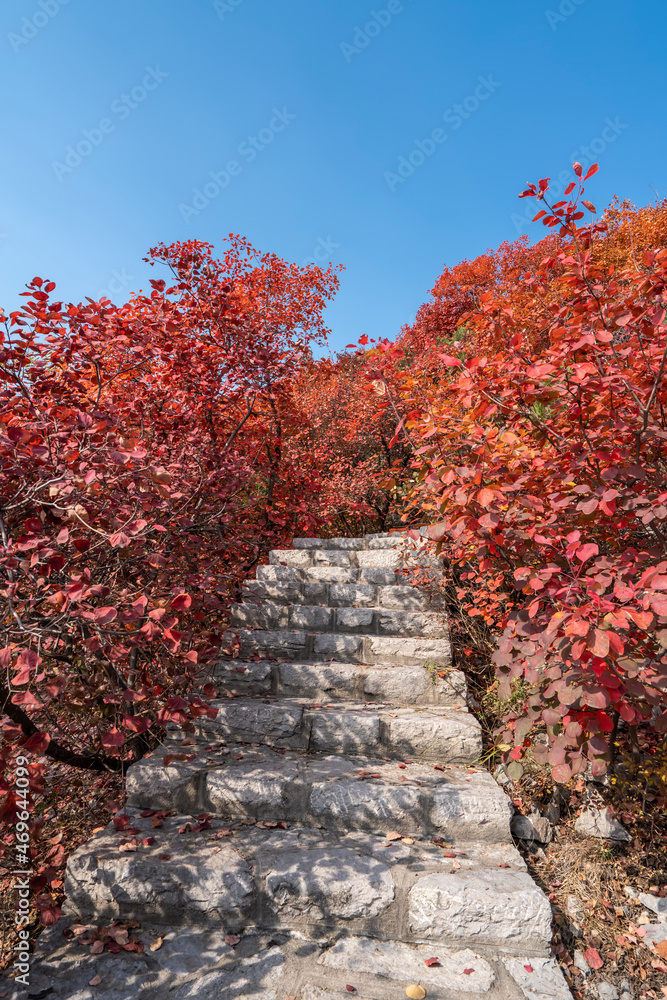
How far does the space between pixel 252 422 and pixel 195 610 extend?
3184 mm

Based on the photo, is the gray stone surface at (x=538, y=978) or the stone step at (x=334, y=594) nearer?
the gray stone surface at (x=538, y=978)

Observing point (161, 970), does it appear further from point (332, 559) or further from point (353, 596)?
point (332, 559)

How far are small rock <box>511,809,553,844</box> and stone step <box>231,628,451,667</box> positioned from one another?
3.86 ft

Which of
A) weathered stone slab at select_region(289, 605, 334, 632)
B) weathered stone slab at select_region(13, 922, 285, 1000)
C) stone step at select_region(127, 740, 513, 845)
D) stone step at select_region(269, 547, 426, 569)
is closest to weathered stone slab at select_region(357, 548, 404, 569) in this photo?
stone step at select_region(269, 547, 426, 569)

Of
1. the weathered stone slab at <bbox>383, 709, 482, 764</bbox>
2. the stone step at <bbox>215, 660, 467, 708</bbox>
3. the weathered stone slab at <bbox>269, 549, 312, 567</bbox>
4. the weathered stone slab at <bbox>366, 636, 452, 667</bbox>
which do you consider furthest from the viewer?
the weathered stone slab at <bbox>269, 549, 312, 567</bbox>

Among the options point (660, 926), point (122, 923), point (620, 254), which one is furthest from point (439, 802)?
point (620, 254)

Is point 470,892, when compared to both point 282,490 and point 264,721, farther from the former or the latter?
point 282,490

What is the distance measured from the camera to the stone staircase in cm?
177

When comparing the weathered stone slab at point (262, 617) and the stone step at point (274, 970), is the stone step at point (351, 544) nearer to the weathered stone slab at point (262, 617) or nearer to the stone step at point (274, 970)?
the weathered stone slab at point (262, 617)

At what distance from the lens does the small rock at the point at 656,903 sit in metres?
1.96

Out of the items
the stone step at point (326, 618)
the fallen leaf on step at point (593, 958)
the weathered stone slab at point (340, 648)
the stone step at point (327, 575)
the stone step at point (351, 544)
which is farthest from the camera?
the stone step at point (351, 544)

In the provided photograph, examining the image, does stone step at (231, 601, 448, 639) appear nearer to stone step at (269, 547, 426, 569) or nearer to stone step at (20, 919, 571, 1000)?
stone step at (269, 547, 426, 569)

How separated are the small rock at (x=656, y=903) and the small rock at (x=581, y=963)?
14.0 inches

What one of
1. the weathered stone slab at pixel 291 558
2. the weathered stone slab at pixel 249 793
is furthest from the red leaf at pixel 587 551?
the weathered stone slab at pixel 291 558
